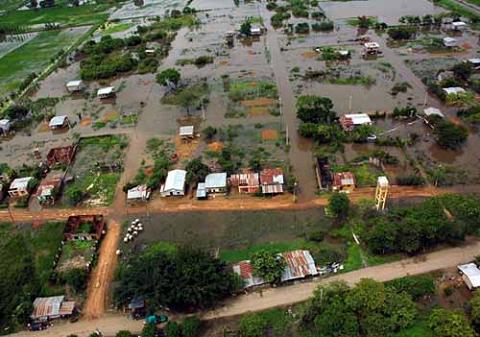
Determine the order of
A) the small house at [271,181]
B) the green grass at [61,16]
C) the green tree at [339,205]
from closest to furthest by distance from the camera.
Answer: the green tree at [339,205] < the small house at [271,181] < the green grass at [61,16]

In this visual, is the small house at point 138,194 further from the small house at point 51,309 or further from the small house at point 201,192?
the small house at point 51,309

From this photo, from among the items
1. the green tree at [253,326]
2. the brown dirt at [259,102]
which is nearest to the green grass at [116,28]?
the brown dirt at [259,102]

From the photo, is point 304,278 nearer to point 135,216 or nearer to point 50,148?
point 135,216

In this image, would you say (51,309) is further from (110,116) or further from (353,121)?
(353,121)

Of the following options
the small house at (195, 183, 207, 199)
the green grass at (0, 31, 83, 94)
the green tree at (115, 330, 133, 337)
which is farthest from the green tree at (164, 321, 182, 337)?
the green grass at (0, 31, 83, 94)

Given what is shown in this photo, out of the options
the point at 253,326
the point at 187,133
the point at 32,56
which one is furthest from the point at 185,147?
the point at 32,56

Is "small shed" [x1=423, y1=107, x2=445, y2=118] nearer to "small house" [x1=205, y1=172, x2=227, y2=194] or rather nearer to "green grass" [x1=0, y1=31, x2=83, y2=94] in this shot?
"small house" [x1=205, y1=172, x2=227, y2=194]

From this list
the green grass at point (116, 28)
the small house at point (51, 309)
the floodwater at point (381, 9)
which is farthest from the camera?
the green grass at point (116, 28)
